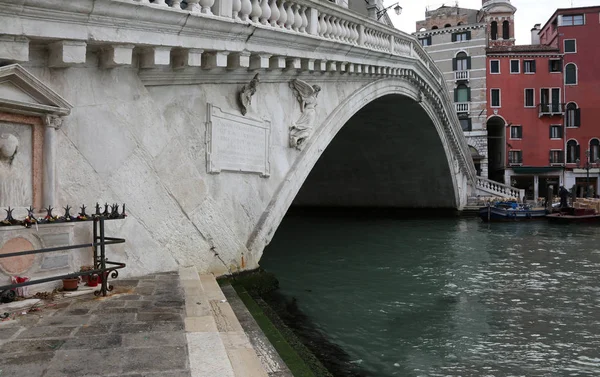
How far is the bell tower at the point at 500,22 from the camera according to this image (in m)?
30.6

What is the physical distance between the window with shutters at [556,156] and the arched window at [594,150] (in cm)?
149

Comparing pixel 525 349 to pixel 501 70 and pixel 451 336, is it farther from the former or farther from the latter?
pixel 501 70

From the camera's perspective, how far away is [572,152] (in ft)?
88.6

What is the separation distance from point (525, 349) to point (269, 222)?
9.91 feet

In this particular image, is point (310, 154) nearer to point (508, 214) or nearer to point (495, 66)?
point (508, 214)

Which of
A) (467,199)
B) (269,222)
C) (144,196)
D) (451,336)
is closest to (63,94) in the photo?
(144,196)

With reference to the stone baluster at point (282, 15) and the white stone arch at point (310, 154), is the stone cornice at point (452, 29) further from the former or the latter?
the stone baluster at point (282, 15)

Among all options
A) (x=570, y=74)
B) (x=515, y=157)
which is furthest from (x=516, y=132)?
(x=570, y=74)

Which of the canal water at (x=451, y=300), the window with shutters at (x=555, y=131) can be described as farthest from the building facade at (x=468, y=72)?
the canal water at (x=451, y=300)

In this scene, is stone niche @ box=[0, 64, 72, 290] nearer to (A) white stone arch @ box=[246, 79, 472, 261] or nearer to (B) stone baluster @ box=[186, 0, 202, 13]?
(B) stone baluster @ box=[186, 0, 202, 13]

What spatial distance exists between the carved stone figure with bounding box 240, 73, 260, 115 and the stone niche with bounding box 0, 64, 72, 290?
216 cm

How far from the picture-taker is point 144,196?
4.33 metres

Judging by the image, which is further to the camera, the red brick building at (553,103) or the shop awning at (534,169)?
the shop awning at (534,169)

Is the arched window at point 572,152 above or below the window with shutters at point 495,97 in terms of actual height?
below
